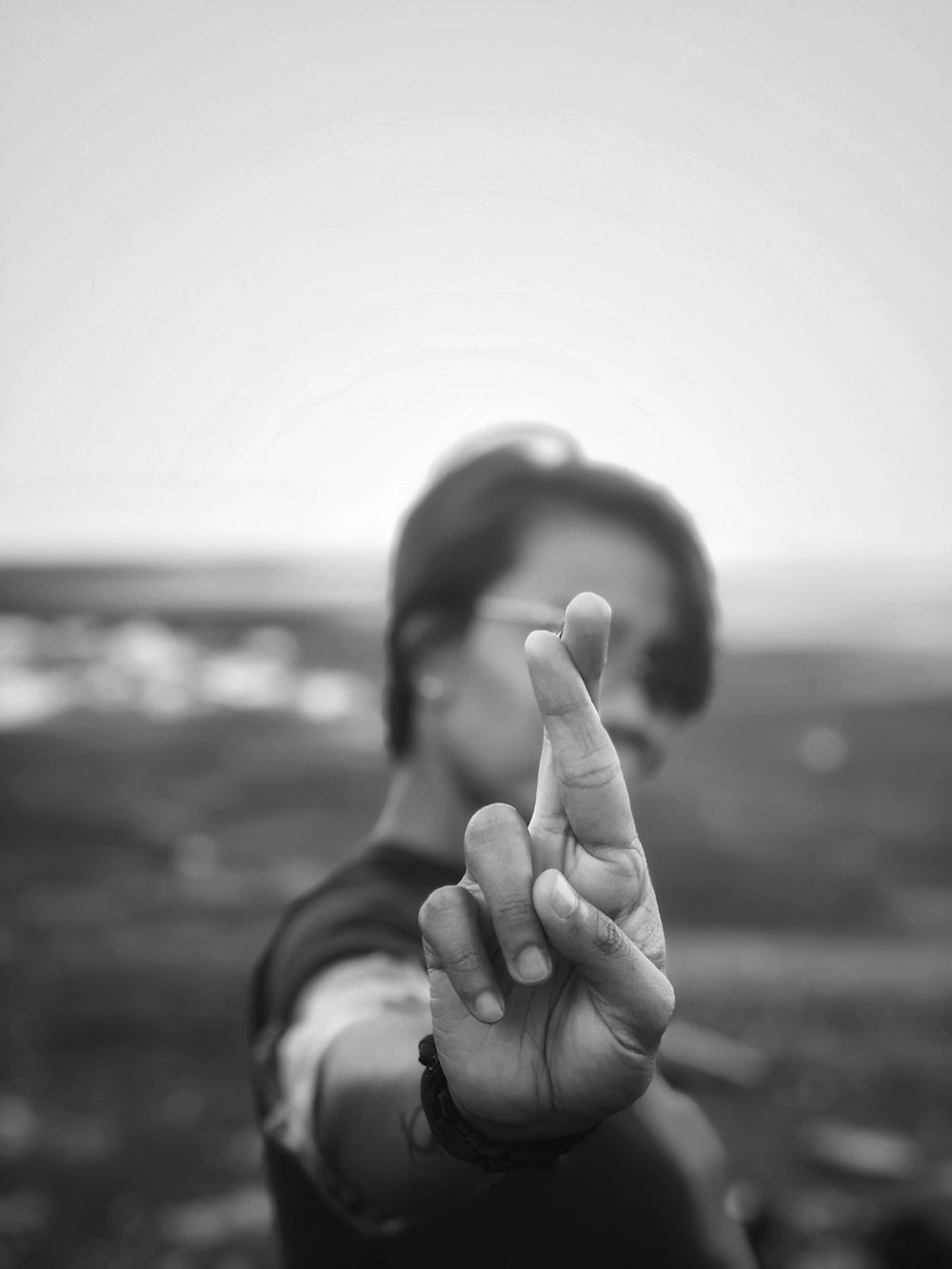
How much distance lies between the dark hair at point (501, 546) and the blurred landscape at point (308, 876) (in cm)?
39

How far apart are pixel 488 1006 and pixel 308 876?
805mm

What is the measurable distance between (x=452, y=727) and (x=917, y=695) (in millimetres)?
726

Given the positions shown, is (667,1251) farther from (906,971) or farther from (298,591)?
(298,591)

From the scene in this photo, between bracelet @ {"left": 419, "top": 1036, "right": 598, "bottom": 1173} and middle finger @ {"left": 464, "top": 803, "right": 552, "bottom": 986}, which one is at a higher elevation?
middle finger @ {"left": 464, "top": 803, "right": 552, "bottom": 986}

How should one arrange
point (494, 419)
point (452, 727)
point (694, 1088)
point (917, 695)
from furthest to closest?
point (917, 695) < point (494, 419) < point (694, 1088) < point (452, 727)

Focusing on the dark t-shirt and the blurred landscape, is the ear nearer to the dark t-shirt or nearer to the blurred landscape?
the dark t-shirt

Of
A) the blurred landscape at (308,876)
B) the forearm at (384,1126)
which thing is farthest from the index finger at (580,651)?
the blurred landscape at (308,876)

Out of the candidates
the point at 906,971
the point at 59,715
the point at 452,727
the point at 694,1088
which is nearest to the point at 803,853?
the point at 906,971

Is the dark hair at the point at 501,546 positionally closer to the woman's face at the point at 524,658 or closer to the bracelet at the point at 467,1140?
the woman's face at the point at 524,658

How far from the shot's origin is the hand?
341 millimetres

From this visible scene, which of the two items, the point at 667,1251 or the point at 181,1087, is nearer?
the point at 667,1251

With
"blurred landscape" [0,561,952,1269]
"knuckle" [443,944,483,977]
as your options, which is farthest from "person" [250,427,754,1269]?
"blurred landscape" [0,561,952,1269]

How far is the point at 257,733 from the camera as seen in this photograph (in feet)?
3.79

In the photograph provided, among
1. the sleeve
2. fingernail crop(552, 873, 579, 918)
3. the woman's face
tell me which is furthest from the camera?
the woman's face
